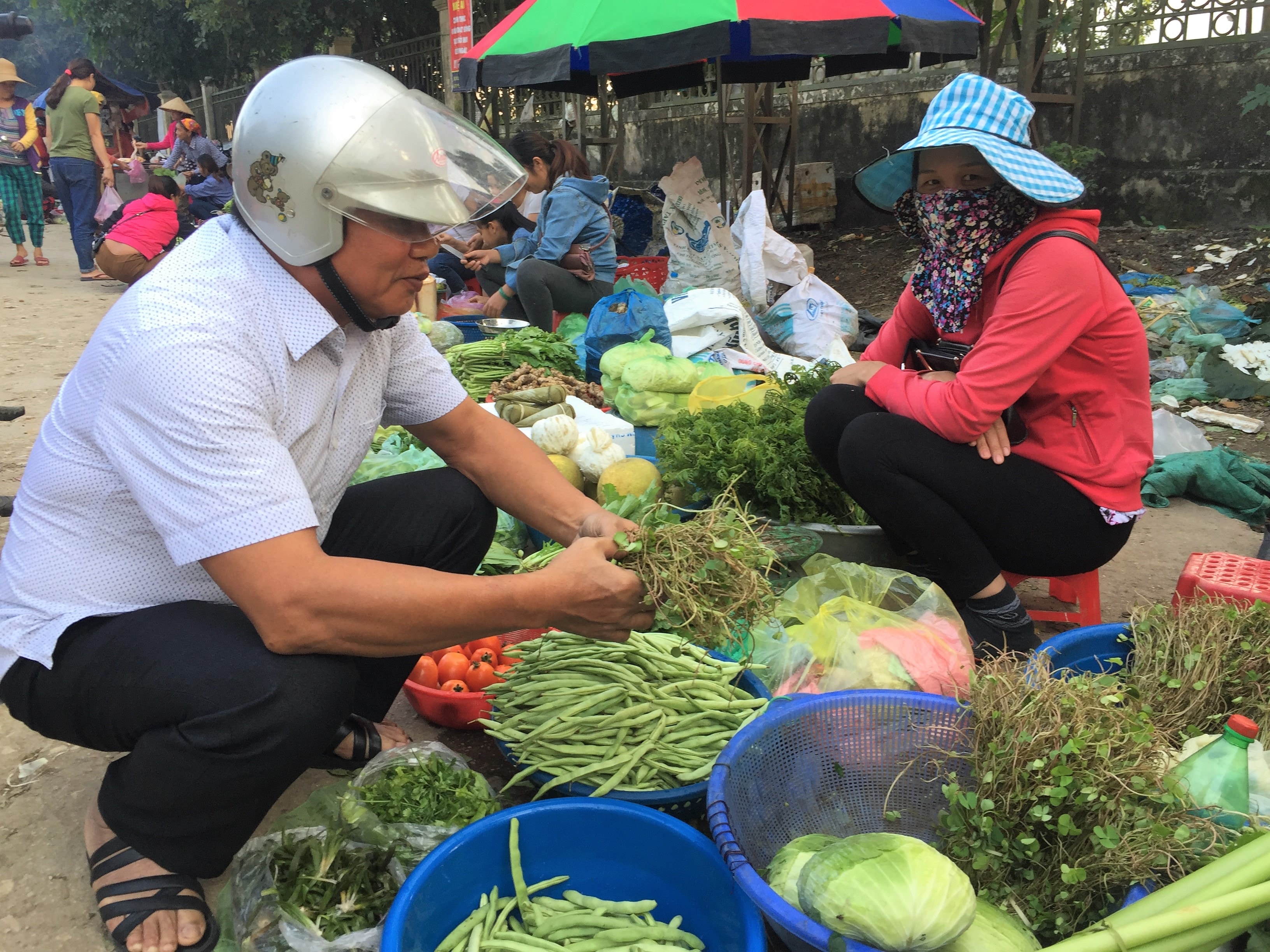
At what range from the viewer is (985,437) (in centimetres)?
252

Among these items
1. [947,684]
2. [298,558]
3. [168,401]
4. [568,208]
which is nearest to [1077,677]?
[947,684]

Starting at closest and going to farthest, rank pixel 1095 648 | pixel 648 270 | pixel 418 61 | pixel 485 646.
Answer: pixel 1095 648 < pixel 485 646 < pixel 648 270 < pixel 418 61

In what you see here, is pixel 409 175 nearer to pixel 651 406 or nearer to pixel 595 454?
pixel 595 454

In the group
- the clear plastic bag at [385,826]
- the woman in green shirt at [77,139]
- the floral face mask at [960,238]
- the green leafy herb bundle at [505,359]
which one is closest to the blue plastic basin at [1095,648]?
the floral face mask at [960,238]

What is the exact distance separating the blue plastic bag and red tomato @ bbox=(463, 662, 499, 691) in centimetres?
261

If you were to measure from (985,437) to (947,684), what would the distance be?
2.33 feet

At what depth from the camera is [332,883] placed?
5.84ft

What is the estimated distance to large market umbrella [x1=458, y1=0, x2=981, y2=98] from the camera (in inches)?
211

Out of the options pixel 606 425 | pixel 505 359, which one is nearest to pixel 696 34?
pixel 505 359

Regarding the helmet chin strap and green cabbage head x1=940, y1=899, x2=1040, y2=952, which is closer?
green cabbage head x1=940, y1=899, x2=1040, y2=952

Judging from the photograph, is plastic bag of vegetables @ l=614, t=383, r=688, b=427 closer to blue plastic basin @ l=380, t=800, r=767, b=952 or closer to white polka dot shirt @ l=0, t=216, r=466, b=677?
white polka dot shirt @ l=0, t=216, r=466, b=677

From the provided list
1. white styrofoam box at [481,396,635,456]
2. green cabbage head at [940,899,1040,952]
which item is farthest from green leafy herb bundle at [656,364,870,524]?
green cabbage head at [940,899,1040,952]

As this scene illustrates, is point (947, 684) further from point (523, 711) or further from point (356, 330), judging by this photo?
point (356, 330)

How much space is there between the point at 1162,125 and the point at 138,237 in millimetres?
8646
